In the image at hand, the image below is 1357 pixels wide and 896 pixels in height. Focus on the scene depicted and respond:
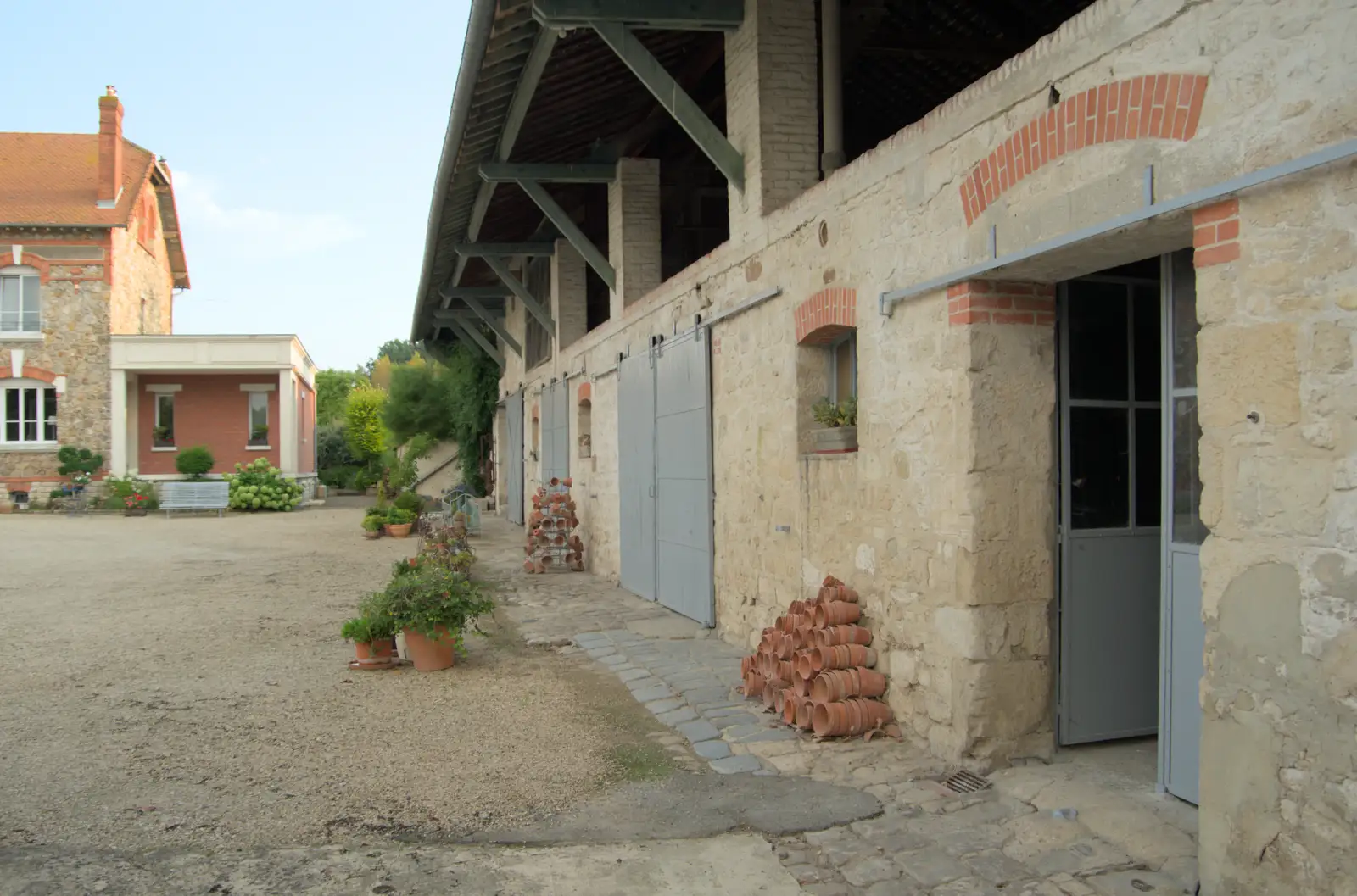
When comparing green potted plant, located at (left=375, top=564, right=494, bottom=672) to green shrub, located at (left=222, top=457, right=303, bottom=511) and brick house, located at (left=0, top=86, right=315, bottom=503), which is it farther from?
brick house, located at (left=0, top=86, right=315, bottom=503)

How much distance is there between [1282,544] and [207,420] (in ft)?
93.4

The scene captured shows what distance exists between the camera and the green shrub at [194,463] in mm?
25594

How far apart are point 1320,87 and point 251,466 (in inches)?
1041

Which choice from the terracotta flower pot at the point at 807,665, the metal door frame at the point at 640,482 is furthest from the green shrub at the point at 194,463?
the terracotta flower pot at the point at 807,665

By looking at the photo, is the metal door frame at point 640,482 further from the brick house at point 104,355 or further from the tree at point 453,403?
the brick house at point 104,355

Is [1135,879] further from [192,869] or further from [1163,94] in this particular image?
[192,869]

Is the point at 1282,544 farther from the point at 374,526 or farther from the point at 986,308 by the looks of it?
the point at 374,526

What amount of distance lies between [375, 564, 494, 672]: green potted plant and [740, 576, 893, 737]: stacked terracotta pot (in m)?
2.18

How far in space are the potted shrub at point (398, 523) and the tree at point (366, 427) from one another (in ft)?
64.5

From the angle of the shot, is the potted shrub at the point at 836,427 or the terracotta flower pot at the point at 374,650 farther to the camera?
the terracotta flower pot at the point at 374,650

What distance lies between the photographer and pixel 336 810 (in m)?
4.05

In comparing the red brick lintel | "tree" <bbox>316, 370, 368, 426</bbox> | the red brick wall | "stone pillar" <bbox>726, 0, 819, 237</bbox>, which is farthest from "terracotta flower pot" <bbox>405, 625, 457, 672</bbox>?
"tree" <bbox>316, 370, 368, 426</bbox>

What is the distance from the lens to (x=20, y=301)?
1006 inches

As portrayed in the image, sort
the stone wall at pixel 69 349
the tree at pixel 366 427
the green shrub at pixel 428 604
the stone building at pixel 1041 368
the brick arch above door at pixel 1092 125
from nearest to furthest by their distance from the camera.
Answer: the stone building at pixel 1041 368
the brick arch above door at pixel 1092 125
the green shrub at pixel 428 604
the stone wall at pixel 69 349
the tree at pixel 366 427
